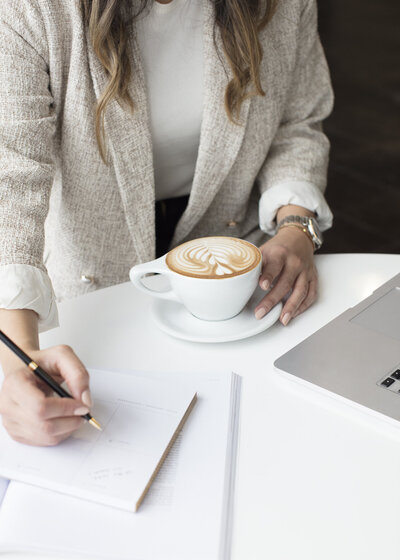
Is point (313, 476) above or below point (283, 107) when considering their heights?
→ below

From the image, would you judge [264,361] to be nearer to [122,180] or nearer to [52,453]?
[52,453]

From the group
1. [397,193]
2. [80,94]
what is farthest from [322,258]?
[397,193]

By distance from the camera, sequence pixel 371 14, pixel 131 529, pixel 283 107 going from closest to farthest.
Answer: pixel 131 529 < pixel 283 107 < pixel 371 14

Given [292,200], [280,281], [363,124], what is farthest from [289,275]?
[363,124]

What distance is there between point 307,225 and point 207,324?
1.09 ft

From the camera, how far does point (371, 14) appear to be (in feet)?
17.7

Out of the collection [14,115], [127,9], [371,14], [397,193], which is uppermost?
[127,9]

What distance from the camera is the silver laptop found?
2.39 ft

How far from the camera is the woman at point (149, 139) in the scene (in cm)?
94

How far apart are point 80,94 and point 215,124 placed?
0.81 feet

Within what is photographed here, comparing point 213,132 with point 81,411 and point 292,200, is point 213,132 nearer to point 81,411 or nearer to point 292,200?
point 292,200

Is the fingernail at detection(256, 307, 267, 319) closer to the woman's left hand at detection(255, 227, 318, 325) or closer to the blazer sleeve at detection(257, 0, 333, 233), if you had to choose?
the woman's left hand at detection(255, 227, 318, 325)

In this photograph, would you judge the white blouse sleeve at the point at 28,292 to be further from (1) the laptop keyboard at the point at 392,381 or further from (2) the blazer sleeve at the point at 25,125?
(1) the laptop keyboard at the point at 392,381

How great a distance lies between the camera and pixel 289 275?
37.7 inches
